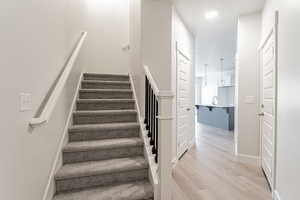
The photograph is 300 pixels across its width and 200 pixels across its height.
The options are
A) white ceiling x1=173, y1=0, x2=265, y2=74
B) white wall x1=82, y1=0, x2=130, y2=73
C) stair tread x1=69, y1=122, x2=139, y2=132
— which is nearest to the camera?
stair tread x1=69, y1=122, x2=139, y2=132

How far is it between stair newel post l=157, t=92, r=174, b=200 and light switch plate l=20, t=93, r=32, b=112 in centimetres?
120

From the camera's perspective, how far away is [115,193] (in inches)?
71.6

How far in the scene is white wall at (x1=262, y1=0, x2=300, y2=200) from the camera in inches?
59.6

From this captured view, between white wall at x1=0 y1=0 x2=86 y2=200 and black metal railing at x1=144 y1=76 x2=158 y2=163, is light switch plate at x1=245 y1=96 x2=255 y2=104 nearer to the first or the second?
black metal railing at x1=144 y1=76 x2=158 y2=163

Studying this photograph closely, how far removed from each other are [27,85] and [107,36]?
11.1 ft

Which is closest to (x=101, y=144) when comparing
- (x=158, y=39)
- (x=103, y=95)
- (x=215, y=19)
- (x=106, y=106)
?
(x=106, y=106)

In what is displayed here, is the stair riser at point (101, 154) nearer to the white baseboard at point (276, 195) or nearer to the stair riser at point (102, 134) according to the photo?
the stair riser at point (102, 134)

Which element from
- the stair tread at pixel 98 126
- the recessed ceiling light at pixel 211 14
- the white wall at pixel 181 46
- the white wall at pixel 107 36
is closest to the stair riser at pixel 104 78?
the white wall at pixel 107 36

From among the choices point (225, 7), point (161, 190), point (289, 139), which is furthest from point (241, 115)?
point (161, 190)

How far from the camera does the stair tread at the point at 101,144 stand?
213 centimetres

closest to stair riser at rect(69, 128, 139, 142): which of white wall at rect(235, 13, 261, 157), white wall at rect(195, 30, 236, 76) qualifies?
white wall at rect(235, 13, 261, 157)

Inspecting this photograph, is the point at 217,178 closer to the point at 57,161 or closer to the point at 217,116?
the point at 57,161

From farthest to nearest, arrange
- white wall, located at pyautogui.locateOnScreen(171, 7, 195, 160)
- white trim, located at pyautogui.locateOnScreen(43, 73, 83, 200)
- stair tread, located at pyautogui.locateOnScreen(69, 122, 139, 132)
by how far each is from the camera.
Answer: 1. white wall, located at pyautogui.locateOnScreen(171, 7, 195, 160)
2. stair tread, located at pyautogui.locateOnScreen(69, 122, 139, 132)
3. white trim, located at pyautogui.locateOnScreen(43, 73, 83, 200)

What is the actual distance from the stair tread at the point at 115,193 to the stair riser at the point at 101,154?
396mm
